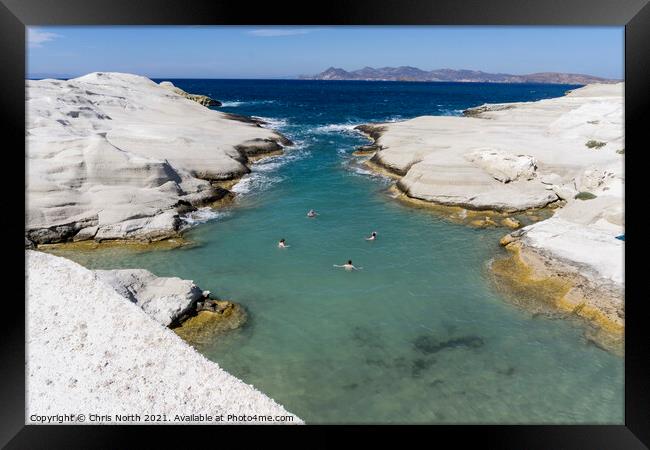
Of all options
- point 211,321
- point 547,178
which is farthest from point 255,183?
point 547,178

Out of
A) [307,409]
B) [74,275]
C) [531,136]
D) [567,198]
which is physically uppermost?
[531,136]

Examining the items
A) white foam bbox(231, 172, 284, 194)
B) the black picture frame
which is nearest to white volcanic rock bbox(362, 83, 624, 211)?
white foam bbox(231, 172, 284, 194)

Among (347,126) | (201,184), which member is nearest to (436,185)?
(201,184)

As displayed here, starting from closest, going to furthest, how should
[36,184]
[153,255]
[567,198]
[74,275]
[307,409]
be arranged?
1. [307,409]
2. [74,275]
3. [153,255]
4. [36,184]
5. [567,198]

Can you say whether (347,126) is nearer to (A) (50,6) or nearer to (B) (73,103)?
(B) (73,103)

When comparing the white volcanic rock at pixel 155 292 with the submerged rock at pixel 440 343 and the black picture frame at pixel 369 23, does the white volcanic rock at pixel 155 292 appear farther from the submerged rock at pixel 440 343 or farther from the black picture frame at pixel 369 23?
the black picture frame at pixel 369 23
